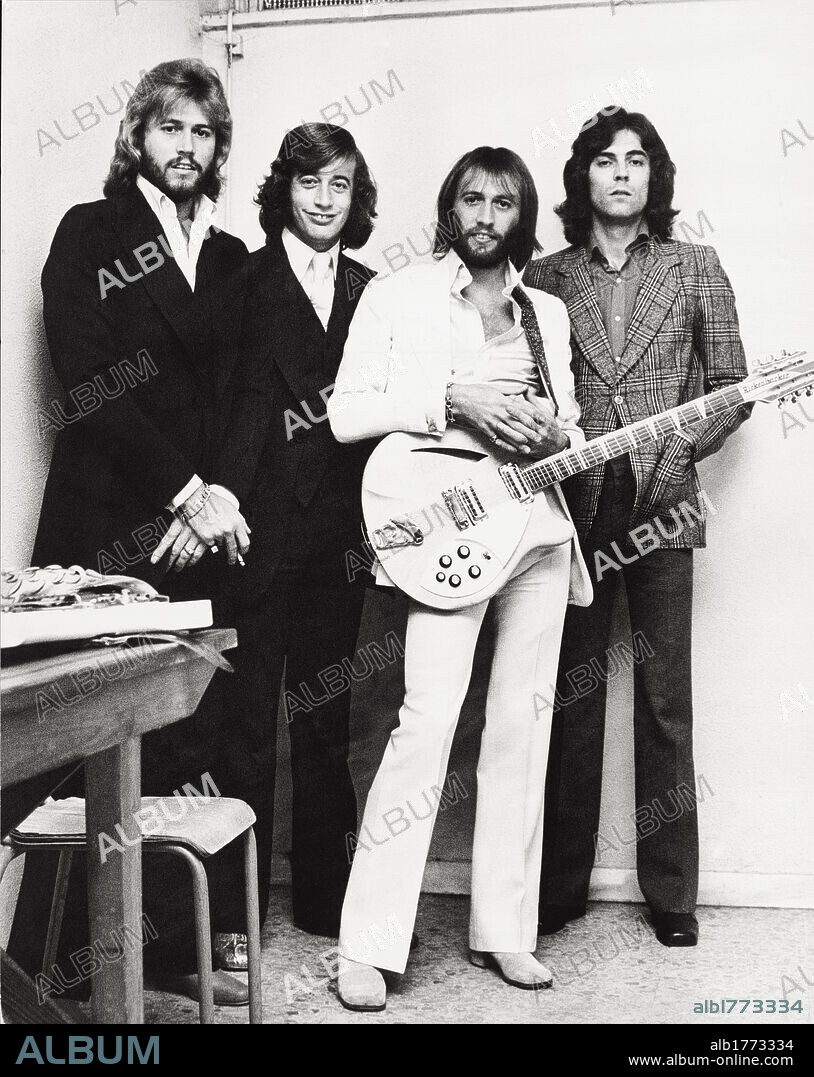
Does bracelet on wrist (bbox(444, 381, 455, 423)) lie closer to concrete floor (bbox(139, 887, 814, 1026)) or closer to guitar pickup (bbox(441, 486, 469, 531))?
guitar pickup (bbox(441, 486, 469, 531))

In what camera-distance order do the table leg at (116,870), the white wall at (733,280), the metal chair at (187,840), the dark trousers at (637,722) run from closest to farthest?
the table leg at (116,870) < the metal chair at (187,840) < the dark trousers at (637,722) < the white wall at (733,280)

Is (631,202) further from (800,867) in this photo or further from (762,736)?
(800,867)

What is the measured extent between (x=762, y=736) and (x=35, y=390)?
73.6 inches

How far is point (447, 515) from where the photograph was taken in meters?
2.18

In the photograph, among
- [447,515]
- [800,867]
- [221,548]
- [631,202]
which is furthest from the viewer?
[800,867]

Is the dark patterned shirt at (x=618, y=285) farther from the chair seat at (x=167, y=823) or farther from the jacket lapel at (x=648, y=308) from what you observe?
the chair seat at (x=167, y=823)

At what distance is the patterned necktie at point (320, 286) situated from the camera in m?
2.46

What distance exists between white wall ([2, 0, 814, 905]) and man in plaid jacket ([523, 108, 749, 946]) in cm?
28

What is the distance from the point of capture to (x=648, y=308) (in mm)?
2508

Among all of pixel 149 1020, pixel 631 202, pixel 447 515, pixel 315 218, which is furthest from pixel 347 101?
pixel 149 1020

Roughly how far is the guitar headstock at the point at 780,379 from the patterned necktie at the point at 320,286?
89 centimetres

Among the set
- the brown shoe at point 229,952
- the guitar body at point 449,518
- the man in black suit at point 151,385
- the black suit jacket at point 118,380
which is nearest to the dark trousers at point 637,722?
the guitar body at point 449,518

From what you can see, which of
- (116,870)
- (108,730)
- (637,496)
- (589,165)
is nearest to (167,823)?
(116,870)

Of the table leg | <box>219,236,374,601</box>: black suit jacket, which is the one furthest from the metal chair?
<box>219,236,374,601</box>: black suit jacket
